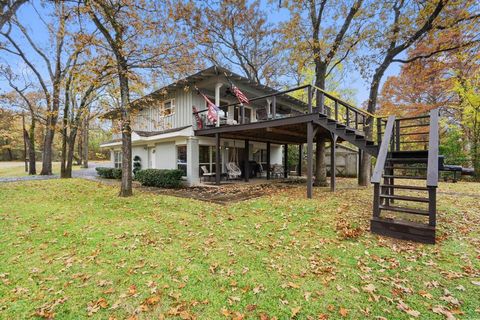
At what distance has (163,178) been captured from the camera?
11.7 m

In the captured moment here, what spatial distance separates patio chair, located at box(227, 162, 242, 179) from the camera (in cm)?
1357

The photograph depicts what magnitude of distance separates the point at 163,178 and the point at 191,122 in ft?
11.7

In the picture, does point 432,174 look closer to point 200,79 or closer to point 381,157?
point 381,157

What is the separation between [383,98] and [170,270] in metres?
25.6

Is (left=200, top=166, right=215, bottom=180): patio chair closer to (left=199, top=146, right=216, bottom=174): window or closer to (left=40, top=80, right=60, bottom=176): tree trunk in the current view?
(left=199, top=146, right=216, bottom=174): window

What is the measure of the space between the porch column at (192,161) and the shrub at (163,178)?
2.45 ft

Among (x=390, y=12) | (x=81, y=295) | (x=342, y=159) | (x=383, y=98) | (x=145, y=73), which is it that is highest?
(x=390, y=12)

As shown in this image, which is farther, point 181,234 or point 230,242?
point 181,234

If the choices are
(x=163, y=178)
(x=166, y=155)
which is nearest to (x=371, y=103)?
(x=163, y=178)

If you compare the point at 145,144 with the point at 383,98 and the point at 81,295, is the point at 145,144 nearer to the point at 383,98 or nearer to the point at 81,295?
the point at 81,295

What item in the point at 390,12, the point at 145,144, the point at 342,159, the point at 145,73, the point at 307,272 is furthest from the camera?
the point at 342,159

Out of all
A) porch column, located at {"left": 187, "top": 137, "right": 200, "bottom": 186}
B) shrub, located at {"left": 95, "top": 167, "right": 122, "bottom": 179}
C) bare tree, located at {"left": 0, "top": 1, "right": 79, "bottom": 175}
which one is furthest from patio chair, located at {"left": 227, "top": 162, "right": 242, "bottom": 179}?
bare tree, located at {"left": 0, "top": 1, "right": 79, "bottom": 175}

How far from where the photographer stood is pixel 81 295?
2912 millimetres

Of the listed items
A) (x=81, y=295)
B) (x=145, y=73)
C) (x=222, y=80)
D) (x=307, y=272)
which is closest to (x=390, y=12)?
(x=222, y=80)
